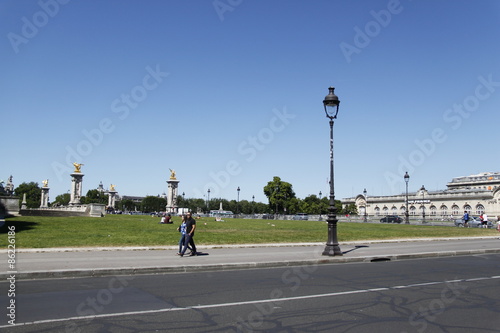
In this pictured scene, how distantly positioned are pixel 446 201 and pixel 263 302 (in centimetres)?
12419

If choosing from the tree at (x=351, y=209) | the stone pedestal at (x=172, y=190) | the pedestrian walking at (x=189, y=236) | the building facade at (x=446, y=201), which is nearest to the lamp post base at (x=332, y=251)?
the pedestrian walking at (x=189, y=236)

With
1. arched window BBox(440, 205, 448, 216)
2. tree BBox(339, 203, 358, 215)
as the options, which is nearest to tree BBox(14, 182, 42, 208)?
tree BBox(339, 203, 358, 215)

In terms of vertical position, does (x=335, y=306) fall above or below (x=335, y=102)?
below

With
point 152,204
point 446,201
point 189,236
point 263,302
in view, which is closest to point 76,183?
point 189,236

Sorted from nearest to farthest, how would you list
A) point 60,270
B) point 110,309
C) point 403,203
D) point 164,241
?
point 110,309
point 60,270
point 164,241
point 403,203

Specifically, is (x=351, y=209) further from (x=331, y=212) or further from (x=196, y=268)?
(x=196, y=268)

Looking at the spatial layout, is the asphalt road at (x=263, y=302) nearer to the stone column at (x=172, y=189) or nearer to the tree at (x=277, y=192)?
the stone column at (x=172, y=189)

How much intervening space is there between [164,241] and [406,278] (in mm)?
13168

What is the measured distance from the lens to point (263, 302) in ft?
30.0

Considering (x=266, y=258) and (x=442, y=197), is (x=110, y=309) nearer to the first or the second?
(x=266, y=258)

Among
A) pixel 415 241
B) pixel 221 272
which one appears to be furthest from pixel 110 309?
pixel 415 241

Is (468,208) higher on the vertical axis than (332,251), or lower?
higher

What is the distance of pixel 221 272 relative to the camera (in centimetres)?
1403

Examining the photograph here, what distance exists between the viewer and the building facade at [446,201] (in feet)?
358
